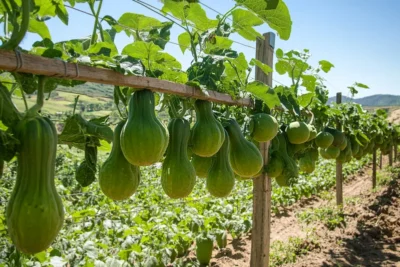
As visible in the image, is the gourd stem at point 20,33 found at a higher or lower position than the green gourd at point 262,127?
higher

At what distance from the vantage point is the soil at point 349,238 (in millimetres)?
6133

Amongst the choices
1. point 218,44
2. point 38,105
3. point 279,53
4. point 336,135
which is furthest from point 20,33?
point 336,135

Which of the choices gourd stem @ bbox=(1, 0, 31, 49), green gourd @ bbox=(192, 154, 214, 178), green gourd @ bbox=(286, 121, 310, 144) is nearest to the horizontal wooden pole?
gourd stem @ bbox=(1, 0, 31, 49)

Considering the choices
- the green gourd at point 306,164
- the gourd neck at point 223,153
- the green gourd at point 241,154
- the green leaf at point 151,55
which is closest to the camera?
the green leaf at point 151,55

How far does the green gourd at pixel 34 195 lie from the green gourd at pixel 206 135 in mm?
935

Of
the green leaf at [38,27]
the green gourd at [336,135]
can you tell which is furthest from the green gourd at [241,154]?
the green gourd at [336,135]

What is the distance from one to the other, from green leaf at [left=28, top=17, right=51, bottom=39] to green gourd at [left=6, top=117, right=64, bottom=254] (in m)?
0.62

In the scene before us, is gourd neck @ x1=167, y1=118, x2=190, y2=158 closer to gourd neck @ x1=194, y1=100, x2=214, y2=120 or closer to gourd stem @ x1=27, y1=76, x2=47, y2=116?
gourd neck @ x1=194, y1=100, x2=214, y2=120

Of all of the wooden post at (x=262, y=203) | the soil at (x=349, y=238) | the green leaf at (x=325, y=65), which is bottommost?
the soil at (x=349, y=238)

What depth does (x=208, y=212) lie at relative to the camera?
299 inches

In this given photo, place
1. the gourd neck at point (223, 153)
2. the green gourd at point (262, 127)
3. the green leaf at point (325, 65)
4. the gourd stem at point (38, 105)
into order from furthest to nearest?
the green leaf at point (325, 65) → the green gourd at point (262, 127) → the gourd neck at point (223, 153) → the gourd stem at point (38, 105)

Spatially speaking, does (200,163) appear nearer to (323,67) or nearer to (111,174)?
(111,174)

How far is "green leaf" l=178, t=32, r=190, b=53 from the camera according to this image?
2.43 metres

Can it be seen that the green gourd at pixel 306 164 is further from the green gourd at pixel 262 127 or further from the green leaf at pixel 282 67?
the green gourd at pixel 262 127
